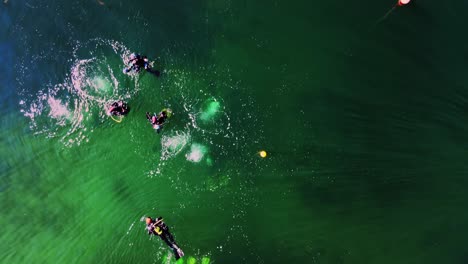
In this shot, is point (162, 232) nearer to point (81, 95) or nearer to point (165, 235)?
point (165, 235)

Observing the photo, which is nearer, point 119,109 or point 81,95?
point 119,109

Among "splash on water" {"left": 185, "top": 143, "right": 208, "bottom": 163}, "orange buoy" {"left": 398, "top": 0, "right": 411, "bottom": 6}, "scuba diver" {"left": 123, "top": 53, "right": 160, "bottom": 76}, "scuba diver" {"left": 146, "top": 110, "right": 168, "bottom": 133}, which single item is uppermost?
"orange buoy" {"left": 398, "top": 0, "right": 411, "bottom": 6}

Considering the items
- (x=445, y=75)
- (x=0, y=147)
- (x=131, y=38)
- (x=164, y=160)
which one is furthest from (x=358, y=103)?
(x=0, y=147)

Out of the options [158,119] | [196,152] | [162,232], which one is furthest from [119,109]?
[162,232]

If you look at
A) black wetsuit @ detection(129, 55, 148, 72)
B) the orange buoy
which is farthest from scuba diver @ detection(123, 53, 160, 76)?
the orange buoy

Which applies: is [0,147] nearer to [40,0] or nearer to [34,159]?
[34,159]

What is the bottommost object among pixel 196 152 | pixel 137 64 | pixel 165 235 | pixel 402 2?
pixel 165 235

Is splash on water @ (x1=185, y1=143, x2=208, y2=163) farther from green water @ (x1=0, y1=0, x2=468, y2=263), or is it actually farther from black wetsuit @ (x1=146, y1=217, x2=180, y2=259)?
black wetsuit @ (x1=146, y1=217, x2=180, y2=259)
